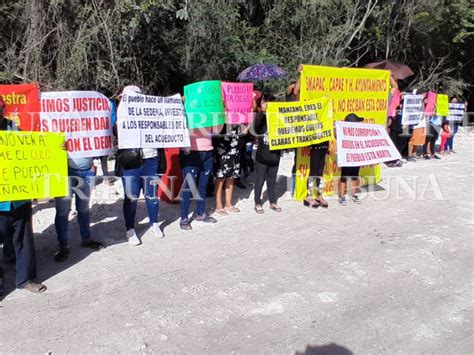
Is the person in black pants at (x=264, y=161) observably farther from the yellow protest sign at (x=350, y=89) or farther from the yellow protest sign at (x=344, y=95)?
the yellow protest sign at (x=350, y=89)

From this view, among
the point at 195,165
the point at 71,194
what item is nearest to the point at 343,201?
the point at 195,165

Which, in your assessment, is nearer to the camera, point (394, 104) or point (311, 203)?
point (311, 203)

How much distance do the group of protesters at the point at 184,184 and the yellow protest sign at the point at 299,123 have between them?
0.12 m

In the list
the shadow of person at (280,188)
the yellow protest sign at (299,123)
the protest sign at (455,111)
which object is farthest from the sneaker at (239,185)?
the protest sign at (455,111)

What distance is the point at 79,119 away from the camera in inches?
201

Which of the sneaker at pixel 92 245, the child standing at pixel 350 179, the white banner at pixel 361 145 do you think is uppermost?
the white banner at pixel 361 145

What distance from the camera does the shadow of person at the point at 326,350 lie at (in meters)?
3.32

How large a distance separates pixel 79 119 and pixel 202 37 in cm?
809

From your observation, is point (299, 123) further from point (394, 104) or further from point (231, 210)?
point (394, 104)

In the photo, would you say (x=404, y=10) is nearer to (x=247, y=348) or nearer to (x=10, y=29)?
(x=10, y=29)

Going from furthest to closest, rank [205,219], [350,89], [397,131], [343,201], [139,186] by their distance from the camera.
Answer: [397,131] → [350,89] → [343,201] → [205,219] → [139,186]

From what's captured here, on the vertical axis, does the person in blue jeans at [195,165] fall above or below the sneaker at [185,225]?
above

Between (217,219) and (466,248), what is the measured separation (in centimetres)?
330

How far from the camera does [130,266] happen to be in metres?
4.85
